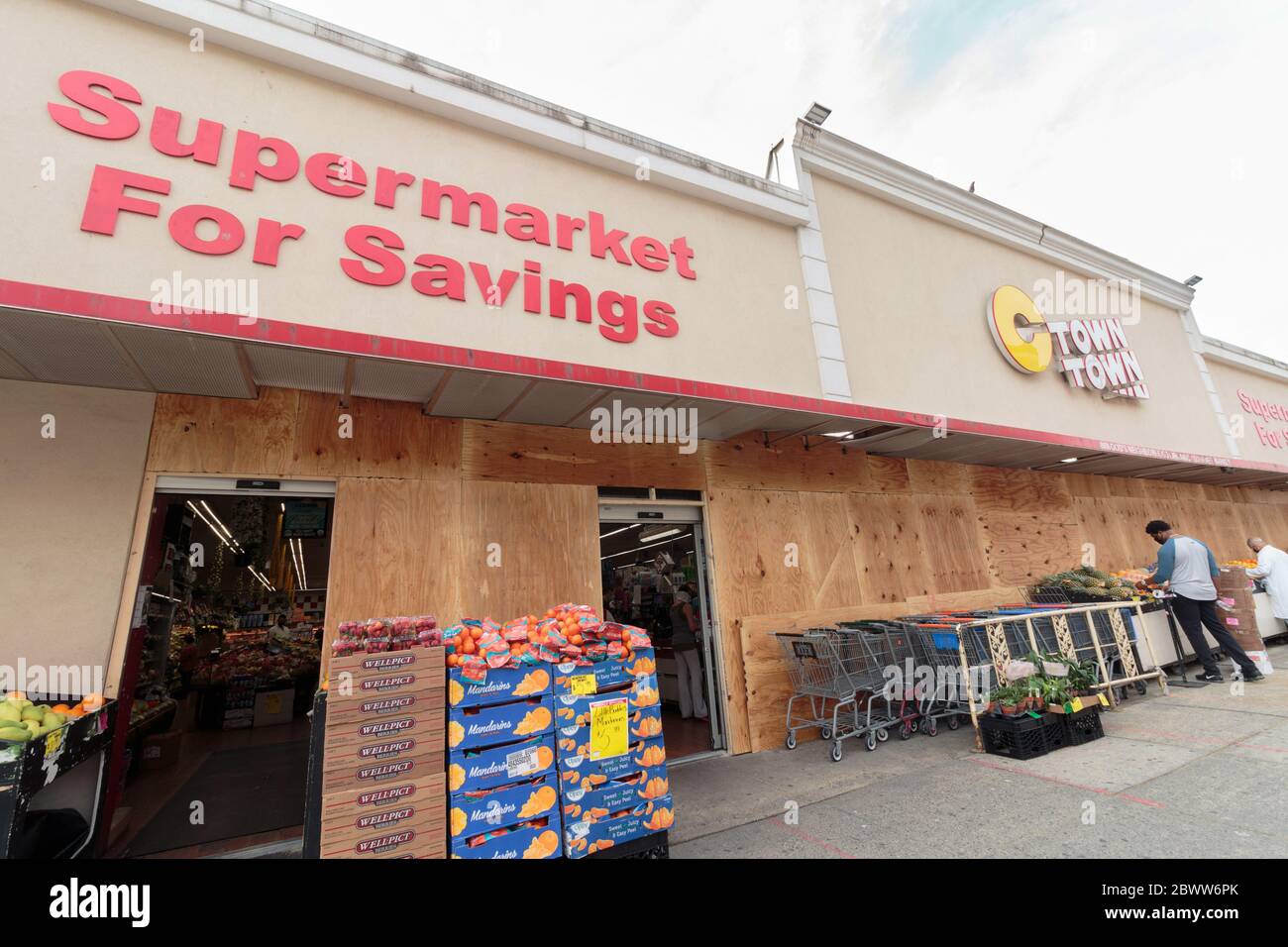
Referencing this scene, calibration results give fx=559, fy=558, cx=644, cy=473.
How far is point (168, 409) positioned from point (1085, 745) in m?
9.11

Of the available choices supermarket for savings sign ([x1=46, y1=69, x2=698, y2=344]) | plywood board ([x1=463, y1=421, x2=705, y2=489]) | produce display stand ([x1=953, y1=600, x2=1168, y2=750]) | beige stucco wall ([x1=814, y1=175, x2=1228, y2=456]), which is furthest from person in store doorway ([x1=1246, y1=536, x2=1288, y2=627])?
supermarket for savings sign ([x1=46, y1=69, x2=698, y2=344])

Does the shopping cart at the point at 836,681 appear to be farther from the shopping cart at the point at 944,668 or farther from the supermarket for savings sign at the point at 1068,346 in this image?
the supermarket for savings sign at the point at 1068,346

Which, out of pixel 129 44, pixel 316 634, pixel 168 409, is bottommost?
pixel 316 634

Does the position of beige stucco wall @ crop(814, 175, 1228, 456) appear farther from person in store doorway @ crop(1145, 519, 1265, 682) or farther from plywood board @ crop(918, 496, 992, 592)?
person in store doorway @ crop(1145, 519, 1265, 682)

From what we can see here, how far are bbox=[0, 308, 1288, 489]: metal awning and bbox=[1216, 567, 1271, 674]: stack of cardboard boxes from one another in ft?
15.2

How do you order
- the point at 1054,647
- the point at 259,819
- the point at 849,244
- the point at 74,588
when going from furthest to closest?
the point at 849,244
the point at 1054,647
the point at 259,819
the point at 74,588

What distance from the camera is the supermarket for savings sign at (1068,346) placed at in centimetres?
958

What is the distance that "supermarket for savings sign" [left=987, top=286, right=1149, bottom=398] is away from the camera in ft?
31.4

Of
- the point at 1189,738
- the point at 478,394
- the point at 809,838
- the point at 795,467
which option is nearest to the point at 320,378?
the point at 478,394

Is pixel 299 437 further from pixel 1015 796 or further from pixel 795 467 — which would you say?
pixel 1015 796

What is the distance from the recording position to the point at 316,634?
10773mm
